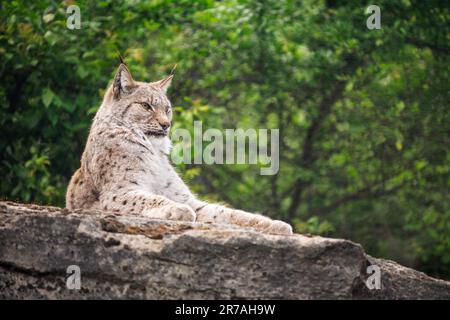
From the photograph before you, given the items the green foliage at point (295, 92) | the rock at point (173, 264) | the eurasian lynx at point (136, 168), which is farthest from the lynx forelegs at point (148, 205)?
the green foliage at point (295, 92)

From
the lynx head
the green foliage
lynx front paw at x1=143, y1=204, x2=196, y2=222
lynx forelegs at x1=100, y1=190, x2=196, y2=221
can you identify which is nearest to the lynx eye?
the lynx head

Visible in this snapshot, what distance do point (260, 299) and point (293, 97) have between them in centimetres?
966

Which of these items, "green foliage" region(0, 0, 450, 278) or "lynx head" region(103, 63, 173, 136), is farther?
"green foliage" region(0, 0, 450, 278)

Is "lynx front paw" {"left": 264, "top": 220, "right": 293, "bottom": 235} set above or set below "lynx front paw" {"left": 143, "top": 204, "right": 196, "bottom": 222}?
below

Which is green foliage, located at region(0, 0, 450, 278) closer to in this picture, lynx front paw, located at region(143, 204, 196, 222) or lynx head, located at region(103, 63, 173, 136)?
lynx head, located at region(103, 63, 173, 136)

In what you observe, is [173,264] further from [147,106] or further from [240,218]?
[147,106]

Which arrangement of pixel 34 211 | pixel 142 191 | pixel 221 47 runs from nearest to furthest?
1. pixel 34 211
2. pixel 142 191
3. pixel 221 47

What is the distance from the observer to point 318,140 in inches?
597

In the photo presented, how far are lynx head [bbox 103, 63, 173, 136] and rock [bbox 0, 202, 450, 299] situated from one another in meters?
2.49

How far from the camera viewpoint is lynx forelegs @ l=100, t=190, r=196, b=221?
644 centimetres

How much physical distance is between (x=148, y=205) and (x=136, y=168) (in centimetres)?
77

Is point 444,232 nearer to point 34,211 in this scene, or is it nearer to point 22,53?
point 22,53

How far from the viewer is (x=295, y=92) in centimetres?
1461

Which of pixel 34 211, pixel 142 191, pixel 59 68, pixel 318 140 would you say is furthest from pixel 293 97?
pixel 34 211
